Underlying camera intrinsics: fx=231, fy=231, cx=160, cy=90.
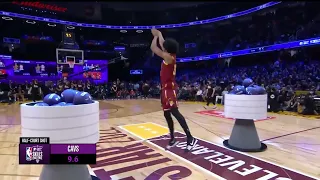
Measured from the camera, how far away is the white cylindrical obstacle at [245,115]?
3.15 meters

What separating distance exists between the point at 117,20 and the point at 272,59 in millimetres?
14824

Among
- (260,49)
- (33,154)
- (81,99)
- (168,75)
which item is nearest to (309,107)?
(168,75)

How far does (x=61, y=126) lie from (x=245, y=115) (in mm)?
2381

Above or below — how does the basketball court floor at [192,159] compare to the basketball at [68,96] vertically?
below

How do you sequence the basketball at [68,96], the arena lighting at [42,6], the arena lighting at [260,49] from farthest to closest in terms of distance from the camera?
the arena lighting at [42,6], the arena lighting at [260,49], the basketball at [68,96]

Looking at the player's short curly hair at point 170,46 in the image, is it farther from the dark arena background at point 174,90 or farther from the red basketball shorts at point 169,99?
the red basketball shorts at point 169,99

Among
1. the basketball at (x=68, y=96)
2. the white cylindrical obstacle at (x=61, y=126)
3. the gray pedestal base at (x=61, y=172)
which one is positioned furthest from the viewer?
the basketball at (x=68, y=96)

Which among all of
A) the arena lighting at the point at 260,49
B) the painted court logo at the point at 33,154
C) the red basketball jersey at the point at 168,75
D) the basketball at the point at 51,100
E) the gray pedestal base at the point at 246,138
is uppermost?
the arena lighting at the point at 260,49

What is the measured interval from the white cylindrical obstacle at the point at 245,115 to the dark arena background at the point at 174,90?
0.05 ft

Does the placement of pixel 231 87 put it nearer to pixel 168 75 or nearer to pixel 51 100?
pixel 168 75

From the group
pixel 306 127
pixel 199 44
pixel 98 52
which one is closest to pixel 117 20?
pixel 98 52

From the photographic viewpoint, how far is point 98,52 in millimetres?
21672
